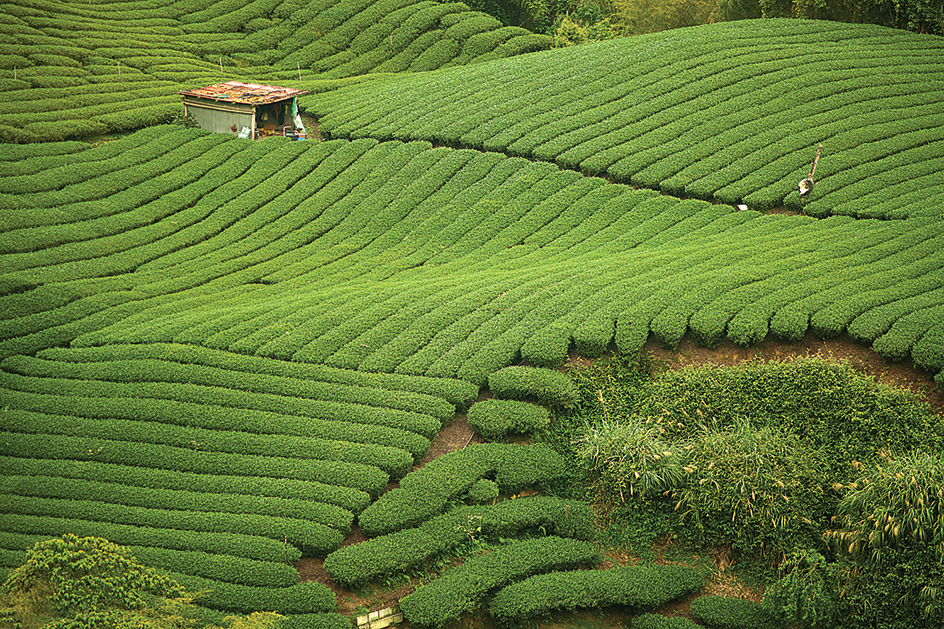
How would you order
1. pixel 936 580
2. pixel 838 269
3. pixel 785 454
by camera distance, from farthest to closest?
pixel 838 269 → pixel 785 454 → pixel 936 580

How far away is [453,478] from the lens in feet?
56.2

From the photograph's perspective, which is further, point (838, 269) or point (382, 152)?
point (382, 152)

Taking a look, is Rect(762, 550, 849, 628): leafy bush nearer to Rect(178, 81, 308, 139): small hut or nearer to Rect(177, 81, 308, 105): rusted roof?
Rect(178, 81, 308, 139): small hut

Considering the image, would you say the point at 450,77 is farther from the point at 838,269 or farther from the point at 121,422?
the point at 121,422

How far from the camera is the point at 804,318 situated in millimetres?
19953

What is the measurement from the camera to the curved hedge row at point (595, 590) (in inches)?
588

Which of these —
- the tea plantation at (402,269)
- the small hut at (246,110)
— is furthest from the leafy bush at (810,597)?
the small hut at (246,110)

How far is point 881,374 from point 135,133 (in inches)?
1168

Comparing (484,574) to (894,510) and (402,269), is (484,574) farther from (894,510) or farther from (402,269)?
(402,269)

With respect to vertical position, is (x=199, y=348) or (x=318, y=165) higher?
(x=318, y=165)

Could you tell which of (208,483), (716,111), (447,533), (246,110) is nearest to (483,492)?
(447,533)

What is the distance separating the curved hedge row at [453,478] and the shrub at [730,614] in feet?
13.1

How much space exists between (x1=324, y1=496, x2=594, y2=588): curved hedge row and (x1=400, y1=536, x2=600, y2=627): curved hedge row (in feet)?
1.28

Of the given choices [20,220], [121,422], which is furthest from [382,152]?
[121,422]
